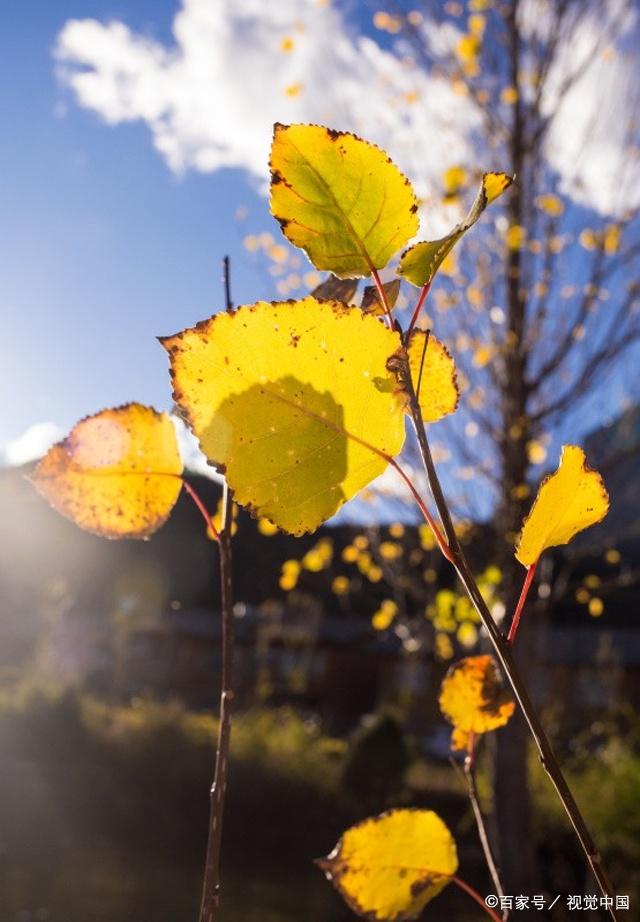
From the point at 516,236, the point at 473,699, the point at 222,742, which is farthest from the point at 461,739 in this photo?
the point at 516,236

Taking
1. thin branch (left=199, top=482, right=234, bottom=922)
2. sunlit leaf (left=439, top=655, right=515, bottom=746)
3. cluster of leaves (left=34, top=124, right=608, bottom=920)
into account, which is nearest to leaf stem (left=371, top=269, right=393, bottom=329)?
cluster of leaves (left=34, top=124, right=608, bottom=920)

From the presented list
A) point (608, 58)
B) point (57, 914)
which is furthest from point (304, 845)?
point (608, 58)

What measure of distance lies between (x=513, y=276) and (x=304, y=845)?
13.8ft

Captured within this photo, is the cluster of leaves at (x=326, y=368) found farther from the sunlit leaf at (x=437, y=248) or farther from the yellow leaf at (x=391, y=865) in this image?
the yellow leaf at (x=391, y=865)

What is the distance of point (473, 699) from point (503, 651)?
21cm

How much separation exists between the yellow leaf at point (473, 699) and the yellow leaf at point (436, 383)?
0.58 ft

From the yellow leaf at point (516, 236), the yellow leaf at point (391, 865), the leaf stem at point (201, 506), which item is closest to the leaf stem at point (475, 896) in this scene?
the yellow leaf at point (391, 865)

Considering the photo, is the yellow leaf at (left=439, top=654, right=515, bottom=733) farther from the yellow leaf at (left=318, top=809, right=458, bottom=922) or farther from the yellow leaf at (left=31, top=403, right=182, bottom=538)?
the yellow leaf at (left=31, top=403, right=182, bottom=538)

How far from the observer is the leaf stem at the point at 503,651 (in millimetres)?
312

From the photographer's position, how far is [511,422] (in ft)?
12.6

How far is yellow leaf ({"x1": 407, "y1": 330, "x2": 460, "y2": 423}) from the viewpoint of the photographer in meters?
0.42

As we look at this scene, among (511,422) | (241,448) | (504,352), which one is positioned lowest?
(241,448)

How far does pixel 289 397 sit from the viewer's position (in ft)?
1.12

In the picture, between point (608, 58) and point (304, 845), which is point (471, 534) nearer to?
point (608, 58)
